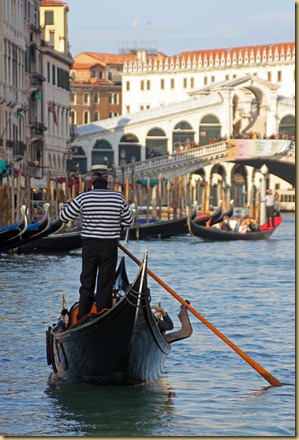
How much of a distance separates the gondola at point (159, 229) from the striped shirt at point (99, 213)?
44.3ft

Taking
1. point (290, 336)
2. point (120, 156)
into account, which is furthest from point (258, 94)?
point (290, 336)

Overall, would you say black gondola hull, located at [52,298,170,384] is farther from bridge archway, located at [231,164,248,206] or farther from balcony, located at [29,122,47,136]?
bridge archway, located at [231,164,248,206]

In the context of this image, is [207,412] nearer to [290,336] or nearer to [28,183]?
[290,336]

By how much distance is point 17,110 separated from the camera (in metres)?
23.5

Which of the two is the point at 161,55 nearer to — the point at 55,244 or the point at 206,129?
the point at 206,129

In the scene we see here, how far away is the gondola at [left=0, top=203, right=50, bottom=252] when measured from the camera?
12.5 meters

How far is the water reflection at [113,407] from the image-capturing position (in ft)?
16.4

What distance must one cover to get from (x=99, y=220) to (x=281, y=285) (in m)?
6.39

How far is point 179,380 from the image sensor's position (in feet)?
19.7

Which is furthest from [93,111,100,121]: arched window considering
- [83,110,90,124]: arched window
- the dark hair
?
the dark hair

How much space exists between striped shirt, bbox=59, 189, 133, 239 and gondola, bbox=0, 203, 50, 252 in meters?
7.07

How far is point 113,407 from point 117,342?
242 mm

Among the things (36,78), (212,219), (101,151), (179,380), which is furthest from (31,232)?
(101,151)

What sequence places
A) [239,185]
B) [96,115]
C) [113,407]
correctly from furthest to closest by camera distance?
[96,115] → [239,185] → [113,407]
